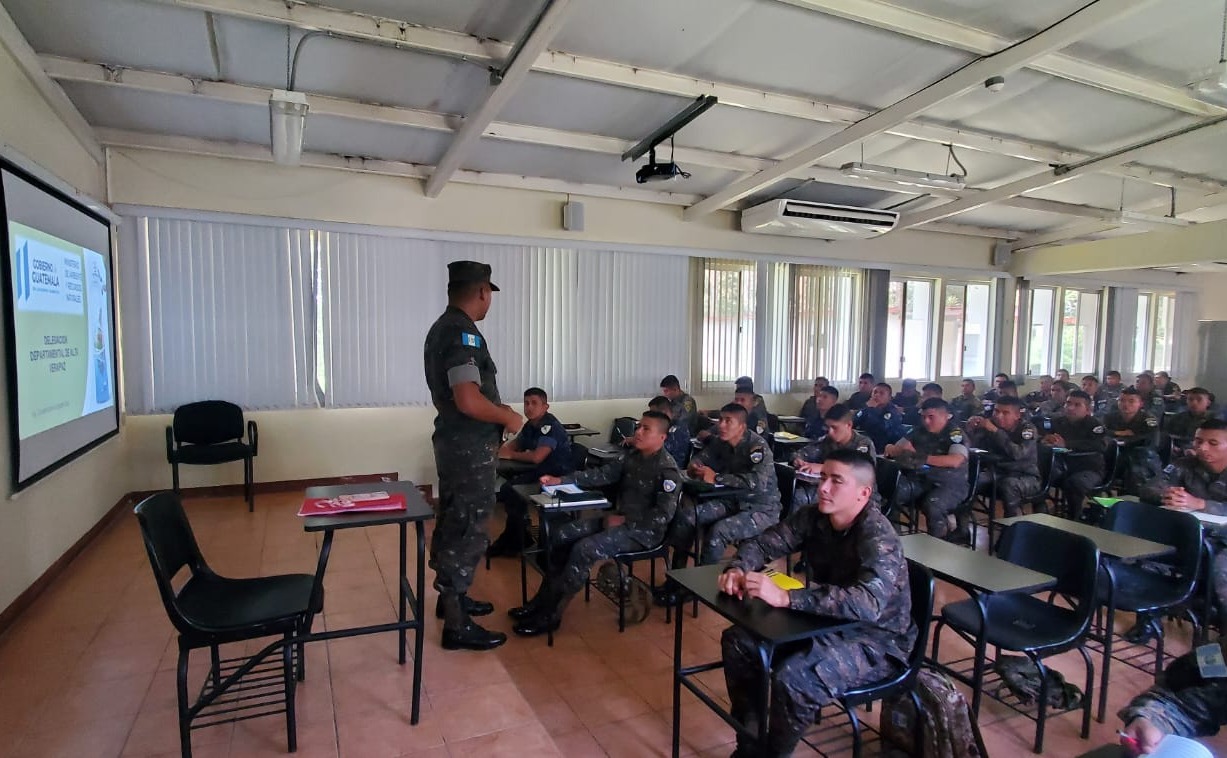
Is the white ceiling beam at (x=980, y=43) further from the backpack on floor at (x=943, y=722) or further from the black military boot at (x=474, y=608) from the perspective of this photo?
the black military boot at (x=474, y=608)

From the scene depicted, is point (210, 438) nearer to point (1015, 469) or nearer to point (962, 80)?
point (962, 80)

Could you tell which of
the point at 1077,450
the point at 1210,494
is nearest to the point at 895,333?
the point at 1077,450

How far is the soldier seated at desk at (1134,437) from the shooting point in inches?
206

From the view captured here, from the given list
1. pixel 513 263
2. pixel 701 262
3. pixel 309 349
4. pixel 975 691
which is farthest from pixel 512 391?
pixel 975 691

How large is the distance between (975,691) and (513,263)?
526cm

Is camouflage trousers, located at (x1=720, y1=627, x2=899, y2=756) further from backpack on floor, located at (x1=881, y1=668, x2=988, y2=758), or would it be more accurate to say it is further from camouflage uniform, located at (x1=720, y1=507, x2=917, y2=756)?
backpack on floor, located at (x1=881, y1=668, x2=988, y2=758)

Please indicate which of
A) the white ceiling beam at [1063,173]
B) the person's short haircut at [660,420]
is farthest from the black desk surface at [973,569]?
the white ceiling beam at [1063,173]

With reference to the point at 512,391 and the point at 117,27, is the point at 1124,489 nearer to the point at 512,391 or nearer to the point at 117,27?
the point at 512,391

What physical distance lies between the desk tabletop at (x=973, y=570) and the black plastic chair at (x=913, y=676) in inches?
6.9

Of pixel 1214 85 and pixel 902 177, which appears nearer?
pixel 1214 85

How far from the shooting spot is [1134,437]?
592 cm

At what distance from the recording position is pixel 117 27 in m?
3.54

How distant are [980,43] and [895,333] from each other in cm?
572

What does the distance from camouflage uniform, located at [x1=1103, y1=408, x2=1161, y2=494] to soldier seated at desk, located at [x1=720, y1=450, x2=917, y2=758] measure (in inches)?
156
